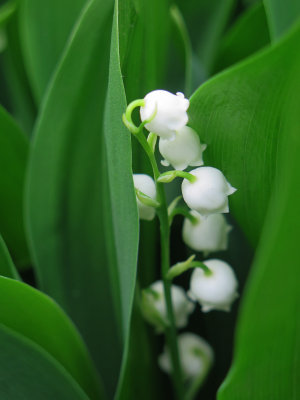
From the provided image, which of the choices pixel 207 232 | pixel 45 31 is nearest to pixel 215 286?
pixel 207 232

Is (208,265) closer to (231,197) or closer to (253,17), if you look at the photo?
(231,197)

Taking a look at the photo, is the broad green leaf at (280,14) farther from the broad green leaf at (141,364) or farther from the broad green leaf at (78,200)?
the broad green leaf at (141,364)

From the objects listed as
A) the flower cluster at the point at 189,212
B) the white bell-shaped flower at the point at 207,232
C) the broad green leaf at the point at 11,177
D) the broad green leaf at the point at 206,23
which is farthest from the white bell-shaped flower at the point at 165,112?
the broad green leaf at the point at 206,23

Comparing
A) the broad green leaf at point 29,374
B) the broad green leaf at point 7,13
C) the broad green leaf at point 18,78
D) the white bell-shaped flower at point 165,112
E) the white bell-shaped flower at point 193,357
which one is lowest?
the white bell-shaped flower at point 193,357

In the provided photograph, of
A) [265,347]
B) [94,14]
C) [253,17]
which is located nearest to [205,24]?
[253,17]

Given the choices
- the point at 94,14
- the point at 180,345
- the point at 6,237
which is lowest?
the point at 180,345
